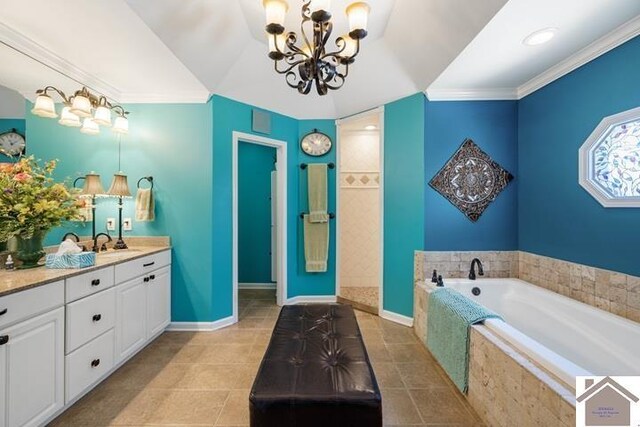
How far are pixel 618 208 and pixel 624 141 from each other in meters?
0.46

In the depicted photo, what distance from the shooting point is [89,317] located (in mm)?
1854

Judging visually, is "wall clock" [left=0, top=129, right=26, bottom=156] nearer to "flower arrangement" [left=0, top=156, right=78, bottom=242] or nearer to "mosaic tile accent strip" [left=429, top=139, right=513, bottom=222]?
"flower arrangement" [left=0, top=156, right=78, bottom=242]

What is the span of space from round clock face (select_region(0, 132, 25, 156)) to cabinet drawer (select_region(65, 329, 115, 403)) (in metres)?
1.44

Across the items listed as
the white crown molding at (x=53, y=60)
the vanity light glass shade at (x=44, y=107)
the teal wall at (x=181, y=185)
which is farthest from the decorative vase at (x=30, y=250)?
the white crown molding at (x=53, y=60)

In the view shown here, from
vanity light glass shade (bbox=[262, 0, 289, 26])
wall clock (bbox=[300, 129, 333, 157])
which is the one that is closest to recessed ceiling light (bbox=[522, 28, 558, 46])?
vanity light glass shade (bbox=[262, 0, 289, 26])

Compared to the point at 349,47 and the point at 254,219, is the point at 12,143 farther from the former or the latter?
the point at 254,219

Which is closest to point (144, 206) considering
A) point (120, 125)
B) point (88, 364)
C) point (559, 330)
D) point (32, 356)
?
point (120, 125)

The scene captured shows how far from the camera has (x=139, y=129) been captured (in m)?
2.90

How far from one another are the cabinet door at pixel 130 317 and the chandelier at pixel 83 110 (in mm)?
1442

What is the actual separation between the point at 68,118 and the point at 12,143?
0.53m

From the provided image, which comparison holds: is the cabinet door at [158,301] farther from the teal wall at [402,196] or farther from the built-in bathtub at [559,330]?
the built-in bathtub at [559,330]

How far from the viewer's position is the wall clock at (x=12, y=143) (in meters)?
1.90

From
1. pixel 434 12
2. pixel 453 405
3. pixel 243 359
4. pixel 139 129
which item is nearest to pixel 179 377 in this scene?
pixel 243 359

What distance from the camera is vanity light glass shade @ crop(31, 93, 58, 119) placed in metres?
2.04
